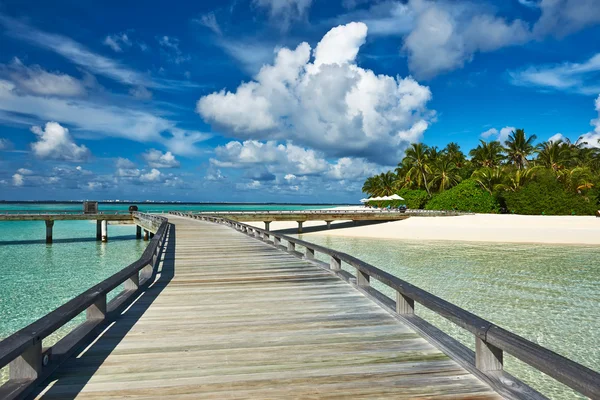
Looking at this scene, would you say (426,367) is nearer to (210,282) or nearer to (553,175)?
(210,282)

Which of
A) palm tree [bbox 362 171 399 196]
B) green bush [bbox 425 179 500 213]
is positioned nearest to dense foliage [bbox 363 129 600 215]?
green bush [bbox 425 179 500 213]

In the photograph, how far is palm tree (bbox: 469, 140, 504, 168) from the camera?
231ft

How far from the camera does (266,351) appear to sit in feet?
15.3

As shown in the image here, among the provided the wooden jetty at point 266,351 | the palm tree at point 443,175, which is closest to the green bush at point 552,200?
the palm tree at point 443,175

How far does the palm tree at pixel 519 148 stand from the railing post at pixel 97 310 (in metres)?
71.5

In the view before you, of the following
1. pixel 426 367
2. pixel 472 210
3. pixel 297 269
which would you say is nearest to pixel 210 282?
pixel 297 269

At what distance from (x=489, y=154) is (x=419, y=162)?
1269cm

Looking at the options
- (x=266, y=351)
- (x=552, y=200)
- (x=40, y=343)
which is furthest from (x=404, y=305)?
(x=552, y=200)

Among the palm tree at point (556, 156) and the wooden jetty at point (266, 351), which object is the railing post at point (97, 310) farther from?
the palm tree at point (556, 156)

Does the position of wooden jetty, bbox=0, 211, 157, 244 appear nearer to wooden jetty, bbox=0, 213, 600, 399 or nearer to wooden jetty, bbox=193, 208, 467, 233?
wooden jetty, bbox=193, 208, 467, 233

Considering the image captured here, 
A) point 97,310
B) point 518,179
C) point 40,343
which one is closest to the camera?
point 40,343

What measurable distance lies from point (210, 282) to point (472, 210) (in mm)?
54032

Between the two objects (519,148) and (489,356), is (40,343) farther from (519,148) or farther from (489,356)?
(519,148)

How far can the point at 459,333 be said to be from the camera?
32.0ft
